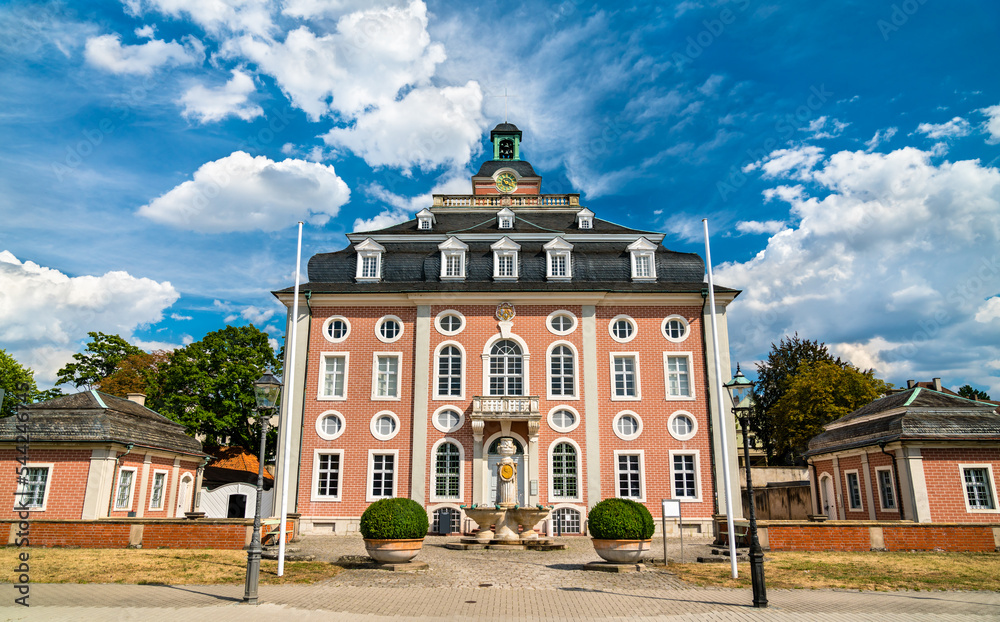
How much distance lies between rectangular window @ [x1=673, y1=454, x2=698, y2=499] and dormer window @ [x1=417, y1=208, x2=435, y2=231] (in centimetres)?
1662

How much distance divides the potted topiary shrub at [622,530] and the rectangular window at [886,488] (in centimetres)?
1497

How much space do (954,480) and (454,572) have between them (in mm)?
20079

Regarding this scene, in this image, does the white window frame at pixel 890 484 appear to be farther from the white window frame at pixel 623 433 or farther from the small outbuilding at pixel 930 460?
the white window frame at pixel 623 433

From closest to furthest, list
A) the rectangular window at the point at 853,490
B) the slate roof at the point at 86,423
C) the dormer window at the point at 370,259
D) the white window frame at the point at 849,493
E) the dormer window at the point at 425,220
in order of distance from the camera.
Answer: the slate roof at the point at 86,423 < the white window frame at the point at 849,493 < the rectangular window at the point at 853,490 < the dormer window at the point at 370,259 < the dormer window at the point at 425,220

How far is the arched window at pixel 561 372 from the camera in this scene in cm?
2825

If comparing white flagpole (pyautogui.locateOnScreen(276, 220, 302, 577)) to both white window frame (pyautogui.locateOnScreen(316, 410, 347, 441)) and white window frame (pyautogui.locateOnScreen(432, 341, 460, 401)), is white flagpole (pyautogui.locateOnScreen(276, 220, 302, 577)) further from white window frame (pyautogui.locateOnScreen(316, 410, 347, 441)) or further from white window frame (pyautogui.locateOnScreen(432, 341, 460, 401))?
white window frame (pyautogui.locateOnScreen(432, 341, 460, 401))

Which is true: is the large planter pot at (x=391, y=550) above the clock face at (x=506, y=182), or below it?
below

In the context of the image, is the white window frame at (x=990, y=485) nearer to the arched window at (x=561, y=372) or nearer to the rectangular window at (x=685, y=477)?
the rectangular window at (x=685, y=477)

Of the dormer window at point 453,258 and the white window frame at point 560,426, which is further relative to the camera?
the dormer window at point 453,258

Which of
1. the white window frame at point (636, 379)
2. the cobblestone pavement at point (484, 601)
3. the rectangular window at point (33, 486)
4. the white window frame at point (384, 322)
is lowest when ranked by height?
the cobblestone pavement at point (484, 601)

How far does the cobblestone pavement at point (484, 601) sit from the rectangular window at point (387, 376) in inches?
529

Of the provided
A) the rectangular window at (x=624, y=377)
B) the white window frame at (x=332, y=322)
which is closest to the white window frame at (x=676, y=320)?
the rectangular window at (x=624, y=377)

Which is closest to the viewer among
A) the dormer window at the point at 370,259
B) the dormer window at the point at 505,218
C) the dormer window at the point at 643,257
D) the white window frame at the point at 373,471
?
the white window frame at the point at 373,471

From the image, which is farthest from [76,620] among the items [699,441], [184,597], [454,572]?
[699,441]
